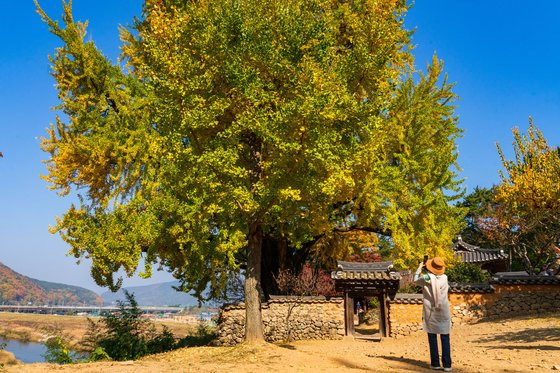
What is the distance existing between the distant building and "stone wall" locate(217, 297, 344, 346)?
48.1 ft

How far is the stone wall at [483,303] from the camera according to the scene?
1891cm

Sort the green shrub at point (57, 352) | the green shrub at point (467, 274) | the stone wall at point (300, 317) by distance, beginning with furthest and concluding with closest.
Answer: the green shrub at point (467, 274) → the stone wall at point (300, 317) → the green shrub at point (57, 352)

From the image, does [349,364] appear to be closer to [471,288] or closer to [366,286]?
[366,286]

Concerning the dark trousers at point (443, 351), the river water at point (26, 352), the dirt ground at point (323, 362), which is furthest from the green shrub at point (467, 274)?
the river water at point (26, 352)

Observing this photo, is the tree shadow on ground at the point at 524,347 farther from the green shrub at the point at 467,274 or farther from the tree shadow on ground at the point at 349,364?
the green shrub at the point at 467,274

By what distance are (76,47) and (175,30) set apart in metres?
7.15

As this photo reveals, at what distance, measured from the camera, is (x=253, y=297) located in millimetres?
11586

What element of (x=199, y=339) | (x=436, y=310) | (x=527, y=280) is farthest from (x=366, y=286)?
(x=436, y=310)

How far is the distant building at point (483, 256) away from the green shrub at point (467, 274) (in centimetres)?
216

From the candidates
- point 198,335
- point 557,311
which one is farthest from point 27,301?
point 557,311

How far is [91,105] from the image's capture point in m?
17.5

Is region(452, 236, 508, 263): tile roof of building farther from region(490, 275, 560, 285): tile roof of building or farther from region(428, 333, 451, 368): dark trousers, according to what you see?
region(428, 333, 451, 368): dark trousers

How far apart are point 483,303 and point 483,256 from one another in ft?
37.9

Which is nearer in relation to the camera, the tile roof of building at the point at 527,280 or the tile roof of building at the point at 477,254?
the tile roof of building at the point at 527,280
